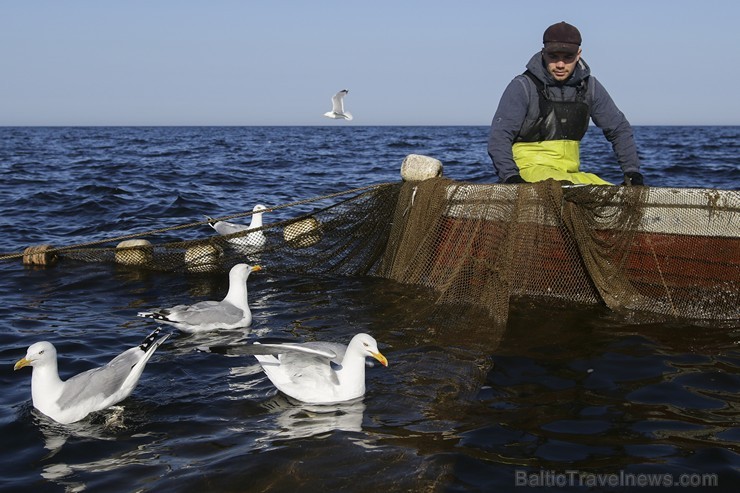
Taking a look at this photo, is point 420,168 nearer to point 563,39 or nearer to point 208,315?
point 563,39

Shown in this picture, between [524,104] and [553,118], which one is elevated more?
[524,104]

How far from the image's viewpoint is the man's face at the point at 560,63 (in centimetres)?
765

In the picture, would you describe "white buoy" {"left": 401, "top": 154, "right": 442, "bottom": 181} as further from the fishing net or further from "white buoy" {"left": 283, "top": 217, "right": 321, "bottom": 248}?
"white buoy" {"left": 283, "top": 217, "right": 321, "bottom": 248}

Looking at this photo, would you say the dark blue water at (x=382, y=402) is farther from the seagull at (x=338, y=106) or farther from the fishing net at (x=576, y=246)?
the seagull at (x=338, y=106)

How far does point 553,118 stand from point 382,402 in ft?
12.2

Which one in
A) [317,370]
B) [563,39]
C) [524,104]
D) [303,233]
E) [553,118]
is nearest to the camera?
[317,370]

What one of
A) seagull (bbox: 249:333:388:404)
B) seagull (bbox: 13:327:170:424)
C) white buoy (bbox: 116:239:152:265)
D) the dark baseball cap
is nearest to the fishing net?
the dark baseball cap

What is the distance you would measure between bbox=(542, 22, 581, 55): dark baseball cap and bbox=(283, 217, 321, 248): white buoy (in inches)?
140

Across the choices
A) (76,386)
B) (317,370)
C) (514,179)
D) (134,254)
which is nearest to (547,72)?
(514,179)

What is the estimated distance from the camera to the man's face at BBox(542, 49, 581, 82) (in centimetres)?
765

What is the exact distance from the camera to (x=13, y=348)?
7.30 meters

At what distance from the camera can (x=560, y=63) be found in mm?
7695

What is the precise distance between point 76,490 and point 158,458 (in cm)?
55

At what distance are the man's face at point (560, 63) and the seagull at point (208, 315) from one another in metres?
4.03
